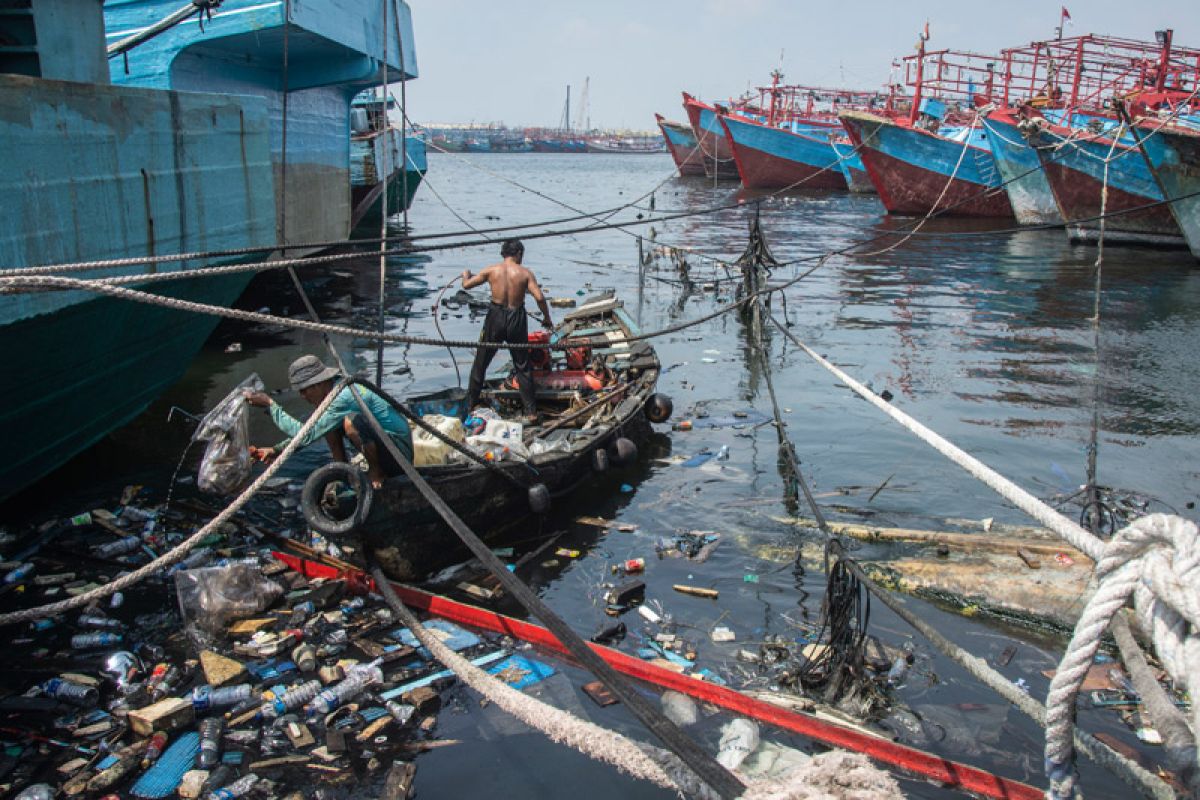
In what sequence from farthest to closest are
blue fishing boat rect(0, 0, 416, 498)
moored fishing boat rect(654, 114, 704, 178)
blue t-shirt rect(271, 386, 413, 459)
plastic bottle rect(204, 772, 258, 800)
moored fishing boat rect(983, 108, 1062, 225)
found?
moored fishing boat rect(654, 114, 704, 178)
moored fishing boat rect(983, 108, 1062, 225)
blue fishing boat rect(0, 0, 416, 498)
blue t-shirt rect(271, 386, 413, 459)
plastic bottle rect(204, 772, 258, 800)

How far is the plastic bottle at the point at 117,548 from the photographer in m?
6.40

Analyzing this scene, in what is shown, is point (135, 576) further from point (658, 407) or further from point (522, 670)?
point (658, 407)

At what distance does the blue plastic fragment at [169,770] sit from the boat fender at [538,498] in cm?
306

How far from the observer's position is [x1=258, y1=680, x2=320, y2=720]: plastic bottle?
15.5 feet

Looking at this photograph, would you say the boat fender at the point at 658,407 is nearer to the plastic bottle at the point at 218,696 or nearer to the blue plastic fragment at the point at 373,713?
the blue plastic fragment at the point at 373,713

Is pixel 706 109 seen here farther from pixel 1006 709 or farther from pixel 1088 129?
pixel 1006 709

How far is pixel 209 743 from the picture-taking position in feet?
14.5

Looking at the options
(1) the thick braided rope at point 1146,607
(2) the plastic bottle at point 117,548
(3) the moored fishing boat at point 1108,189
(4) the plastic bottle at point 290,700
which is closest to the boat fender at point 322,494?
(4) the plastic bottle at point 290,700

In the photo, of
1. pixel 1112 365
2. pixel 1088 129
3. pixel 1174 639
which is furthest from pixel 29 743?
pixel 1088 129

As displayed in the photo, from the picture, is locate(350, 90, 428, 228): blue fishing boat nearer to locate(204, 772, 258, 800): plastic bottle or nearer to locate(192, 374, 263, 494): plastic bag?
locate(192, 374, 263, 494): plastic bag

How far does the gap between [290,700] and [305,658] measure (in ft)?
1.39

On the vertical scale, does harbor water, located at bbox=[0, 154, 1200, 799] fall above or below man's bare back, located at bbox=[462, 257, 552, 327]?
below

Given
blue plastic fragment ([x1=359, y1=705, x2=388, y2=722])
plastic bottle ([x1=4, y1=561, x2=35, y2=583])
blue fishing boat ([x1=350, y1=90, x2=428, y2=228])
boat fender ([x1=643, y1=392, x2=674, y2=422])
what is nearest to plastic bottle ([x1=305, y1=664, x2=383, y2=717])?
blue plastic fragment ([x1=359, y1=705, x2=388, y2=722])

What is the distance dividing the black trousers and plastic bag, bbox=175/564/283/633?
361cm
